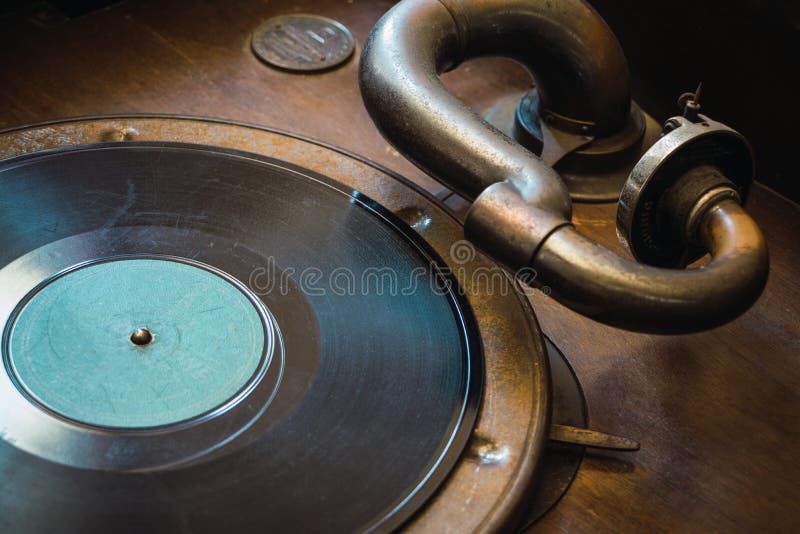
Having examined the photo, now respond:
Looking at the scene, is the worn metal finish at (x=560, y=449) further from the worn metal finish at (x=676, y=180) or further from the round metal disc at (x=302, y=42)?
the round metal disc at (x=302, y=42)

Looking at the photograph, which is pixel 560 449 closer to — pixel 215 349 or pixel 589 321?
pixel 589 321

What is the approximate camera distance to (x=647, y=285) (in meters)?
0.79

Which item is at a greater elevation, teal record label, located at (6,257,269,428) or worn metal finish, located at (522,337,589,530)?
teal record label, located at (6,257,269,428)

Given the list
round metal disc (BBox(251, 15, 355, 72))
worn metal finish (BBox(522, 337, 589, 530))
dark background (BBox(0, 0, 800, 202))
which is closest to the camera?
worn metal finish (BBox(522, 337, 589, 530))

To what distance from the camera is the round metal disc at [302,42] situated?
53.1 inches

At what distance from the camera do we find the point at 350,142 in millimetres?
1237

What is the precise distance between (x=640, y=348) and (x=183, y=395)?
52 cm

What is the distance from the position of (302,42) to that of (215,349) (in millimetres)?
700

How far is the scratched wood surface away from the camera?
2.81 feet

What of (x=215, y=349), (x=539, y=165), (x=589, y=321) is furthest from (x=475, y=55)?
(x=215, y=349)

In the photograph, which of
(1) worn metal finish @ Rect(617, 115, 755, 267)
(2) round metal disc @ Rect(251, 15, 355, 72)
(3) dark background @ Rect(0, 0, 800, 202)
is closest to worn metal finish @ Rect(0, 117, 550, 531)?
(1) worn metal finish @ Rect(617, 115, 755, 267)

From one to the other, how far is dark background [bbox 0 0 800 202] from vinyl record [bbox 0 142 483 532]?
22.3 inches

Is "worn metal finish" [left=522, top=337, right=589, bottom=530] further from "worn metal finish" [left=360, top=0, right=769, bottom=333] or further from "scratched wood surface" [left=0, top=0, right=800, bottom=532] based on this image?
"worn metal finish" [left=360, top=0, right=769, bottom=333]

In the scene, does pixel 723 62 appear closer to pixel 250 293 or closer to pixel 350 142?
pixel 350 142
